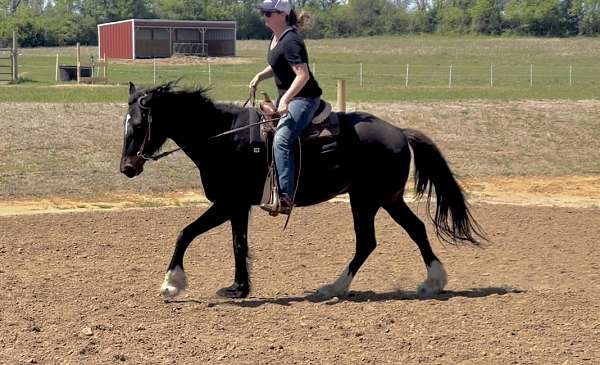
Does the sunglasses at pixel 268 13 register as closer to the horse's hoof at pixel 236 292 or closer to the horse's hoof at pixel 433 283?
the horse's hoof at pixel 236 292

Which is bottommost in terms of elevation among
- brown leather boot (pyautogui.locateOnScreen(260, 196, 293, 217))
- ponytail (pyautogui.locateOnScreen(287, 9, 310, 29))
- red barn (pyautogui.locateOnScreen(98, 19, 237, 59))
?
brown leather boot (pyautogui.locateOnScreen(260, 196, 293, 217))

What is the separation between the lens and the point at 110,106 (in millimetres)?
20516

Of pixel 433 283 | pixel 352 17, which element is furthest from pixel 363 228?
pixel 352 17

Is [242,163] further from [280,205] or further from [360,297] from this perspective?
[360,297]

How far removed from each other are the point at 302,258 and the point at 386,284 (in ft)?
4.81

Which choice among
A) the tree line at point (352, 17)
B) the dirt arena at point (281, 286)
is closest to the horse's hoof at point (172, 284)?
the dirt arena at point (281, 286)

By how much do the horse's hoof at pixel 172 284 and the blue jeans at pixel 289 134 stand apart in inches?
43.8

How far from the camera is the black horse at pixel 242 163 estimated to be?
25.5 feet

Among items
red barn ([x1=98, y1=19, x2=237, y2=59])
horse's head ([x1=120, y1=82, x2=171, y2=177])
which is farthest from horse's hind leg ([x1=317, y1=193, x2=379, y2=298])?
red barn ([x1=98, y1=19, x2=237, y2=59])

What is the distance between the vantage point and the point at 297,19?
7742mm

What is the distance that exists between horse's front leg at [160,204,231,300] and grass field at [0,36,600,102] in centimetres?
1105

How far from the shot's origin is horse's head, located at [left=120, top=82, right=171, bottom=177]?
768 centimetres

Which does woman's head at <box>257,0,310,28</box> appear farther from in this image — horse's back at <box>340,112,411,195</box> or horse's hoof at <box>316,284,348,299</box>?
horse's hoof at <box>316,284,348,299</box>

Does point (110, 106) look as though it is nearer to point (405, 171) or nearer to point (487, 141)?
point (487, 141)
